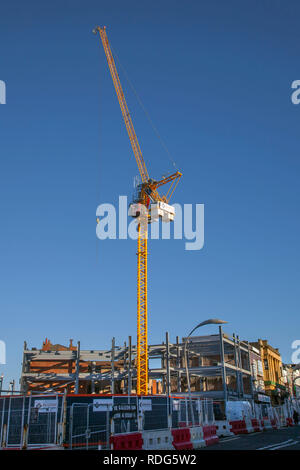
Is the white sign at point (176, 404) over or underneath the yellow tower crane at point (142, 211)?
underneath

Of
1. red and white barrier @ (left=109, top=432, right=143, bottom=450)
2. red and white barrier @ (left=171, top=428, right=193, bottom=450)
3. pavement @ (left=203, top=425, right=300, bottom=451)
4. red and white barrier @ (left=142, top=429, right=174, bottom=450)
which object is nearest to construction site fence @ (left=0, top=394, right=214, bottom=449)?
red and white barrier @ (left=171, top=428, right=193, bottom=450)

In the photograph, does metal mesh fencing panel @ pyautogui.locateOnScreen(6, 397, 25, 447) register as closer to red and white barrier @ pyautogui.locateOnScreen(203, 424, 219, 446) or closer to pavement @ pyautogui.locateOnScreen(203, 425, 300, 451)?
red and white barrier @ pyautogui.locateOnScreen(203, 424, 219, 446)

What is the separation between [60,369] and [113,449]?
49158mm

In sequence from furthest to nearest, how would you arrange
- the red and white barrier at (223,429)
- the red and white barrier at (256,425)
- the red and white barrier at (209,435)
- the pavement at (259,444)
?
the red and white barrier at (256,425) < the red and white barrier at (223,429) < the red and white barrier at (209,435) < the pavement at (259,444)

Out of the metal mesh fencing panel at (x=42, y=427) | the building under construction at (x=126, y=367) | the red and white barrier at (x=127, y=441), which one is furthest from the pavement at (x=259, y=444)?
the building under construction at (x=126, y=367)

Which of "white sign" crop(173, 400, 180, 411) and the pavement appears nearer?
the pavement

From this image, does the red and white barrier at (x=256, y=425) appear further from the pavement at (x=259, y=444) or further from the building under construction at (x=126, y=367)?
the building under construction at (x=126, y=367)

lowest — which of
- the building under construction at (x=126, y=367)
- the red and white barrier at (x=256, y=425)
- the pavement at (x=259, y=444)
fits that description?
the pavement at (x=259, y=444)

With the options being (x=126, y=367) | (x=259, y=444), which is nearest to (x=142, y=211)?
(x=126, y=367)
